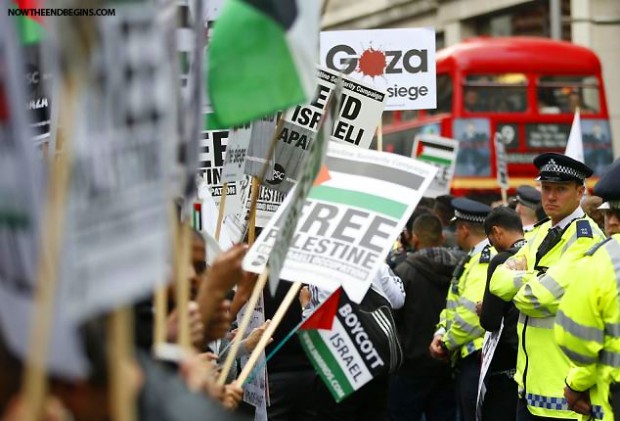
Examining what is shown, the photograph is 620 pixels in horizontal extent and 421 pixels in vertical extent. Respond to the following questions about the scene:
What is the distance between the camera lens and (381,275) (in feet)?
26.4

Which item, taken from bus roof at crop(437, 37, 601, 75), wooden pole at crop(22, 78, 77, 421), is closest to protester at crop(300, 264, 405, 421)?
wooden pole at crop(22, 78, 77, 421)

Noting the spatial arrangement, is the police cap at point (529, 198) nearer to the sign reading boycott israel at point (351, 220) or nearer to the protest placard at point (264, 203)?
the protest placard at point (264, 203)

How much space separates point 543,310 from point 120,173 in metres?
4.66

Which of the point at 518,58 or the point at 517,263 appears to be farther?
the point at 518,58

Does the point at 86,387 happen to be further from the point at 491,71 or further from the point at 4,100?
the point at 491,71

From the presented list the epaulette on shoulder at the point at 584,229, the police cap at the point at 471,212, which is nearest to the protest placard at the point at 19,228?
the epaulette on shoulder at the point at 584,229

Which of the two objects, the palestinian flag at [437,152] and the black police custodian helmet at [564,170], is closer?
the black police custodian helmet at [564,170]

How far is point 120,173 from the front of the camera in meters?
2.47

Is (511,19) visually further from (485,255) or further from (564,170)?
(564,170)

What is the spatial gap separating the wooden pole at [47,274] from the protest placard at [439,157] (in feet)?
40.4

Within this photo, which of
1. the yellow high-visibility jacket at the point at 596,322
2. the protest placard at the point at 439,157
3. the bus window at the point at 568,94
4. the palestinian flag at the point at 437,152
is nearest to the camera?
the yellow high-visibility jacket at the point at 596,322

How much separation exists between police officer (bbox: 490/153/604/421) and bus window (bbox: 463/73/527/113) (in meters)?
12.4

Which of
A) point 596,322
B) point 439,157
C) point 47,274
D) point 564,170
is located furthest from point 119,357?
point 439,157

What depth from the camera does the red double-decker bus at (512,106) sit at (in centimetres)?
1964
